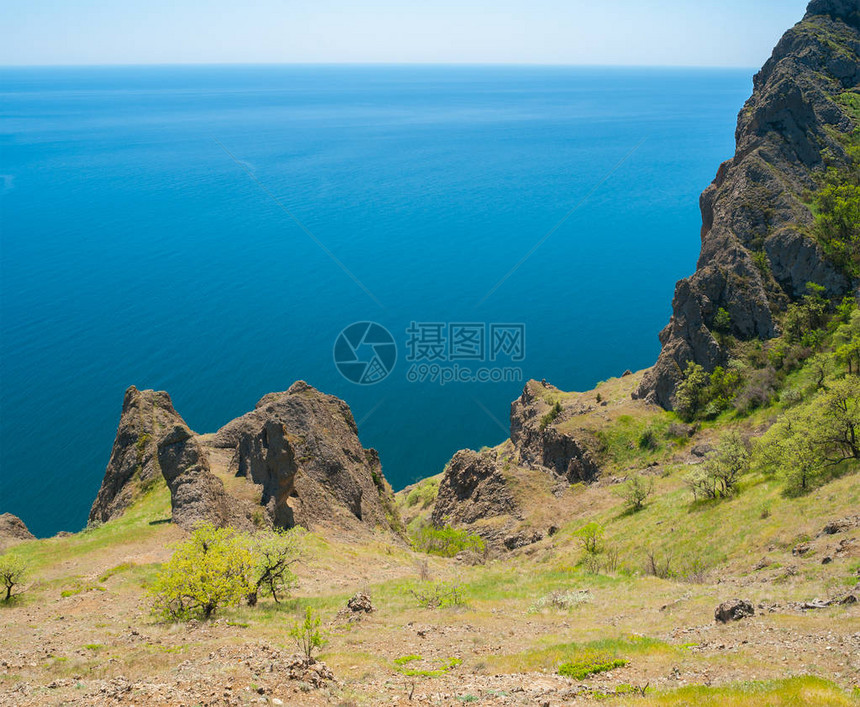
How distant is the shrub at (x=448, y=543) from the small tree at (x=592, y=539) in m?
12.4

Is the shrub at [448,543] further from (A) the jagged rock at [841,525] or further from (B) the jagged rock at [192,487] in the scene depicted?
(A) the jagged rock at [841,525]

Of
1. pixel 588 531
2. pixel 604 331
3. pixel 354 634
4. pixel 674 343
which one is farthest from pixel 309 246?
pixel 354 634

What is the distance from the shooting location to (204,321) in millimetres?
145375

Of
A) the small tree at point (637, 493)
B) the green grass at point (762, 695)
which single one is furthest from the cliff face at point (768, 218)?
the green grass at point (762, 695)

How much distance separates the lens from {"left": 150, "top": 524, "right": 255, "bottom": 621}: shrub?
32219mm

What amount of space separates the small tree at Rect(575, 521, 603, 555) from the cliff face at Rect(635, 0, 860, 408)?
108 ft

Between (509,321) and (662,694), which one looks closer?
(662,694)

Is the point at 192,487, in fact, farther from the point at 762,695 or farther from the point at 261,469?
the point at 762,695

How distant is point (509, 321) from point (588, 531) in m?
99.8

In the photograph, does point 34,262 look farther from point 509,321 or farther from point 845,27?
point 845,27

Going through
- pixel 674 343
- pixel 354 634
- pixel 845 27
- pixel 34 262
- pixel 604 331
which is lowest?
pixel 354 634

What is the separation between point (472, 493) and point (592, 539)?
2128cm

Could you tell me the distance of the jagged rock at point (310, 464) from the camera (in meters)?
53.2

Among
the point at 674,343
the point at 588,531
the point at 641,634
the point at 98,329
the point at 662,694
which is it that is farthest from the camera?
the point at 98,329
